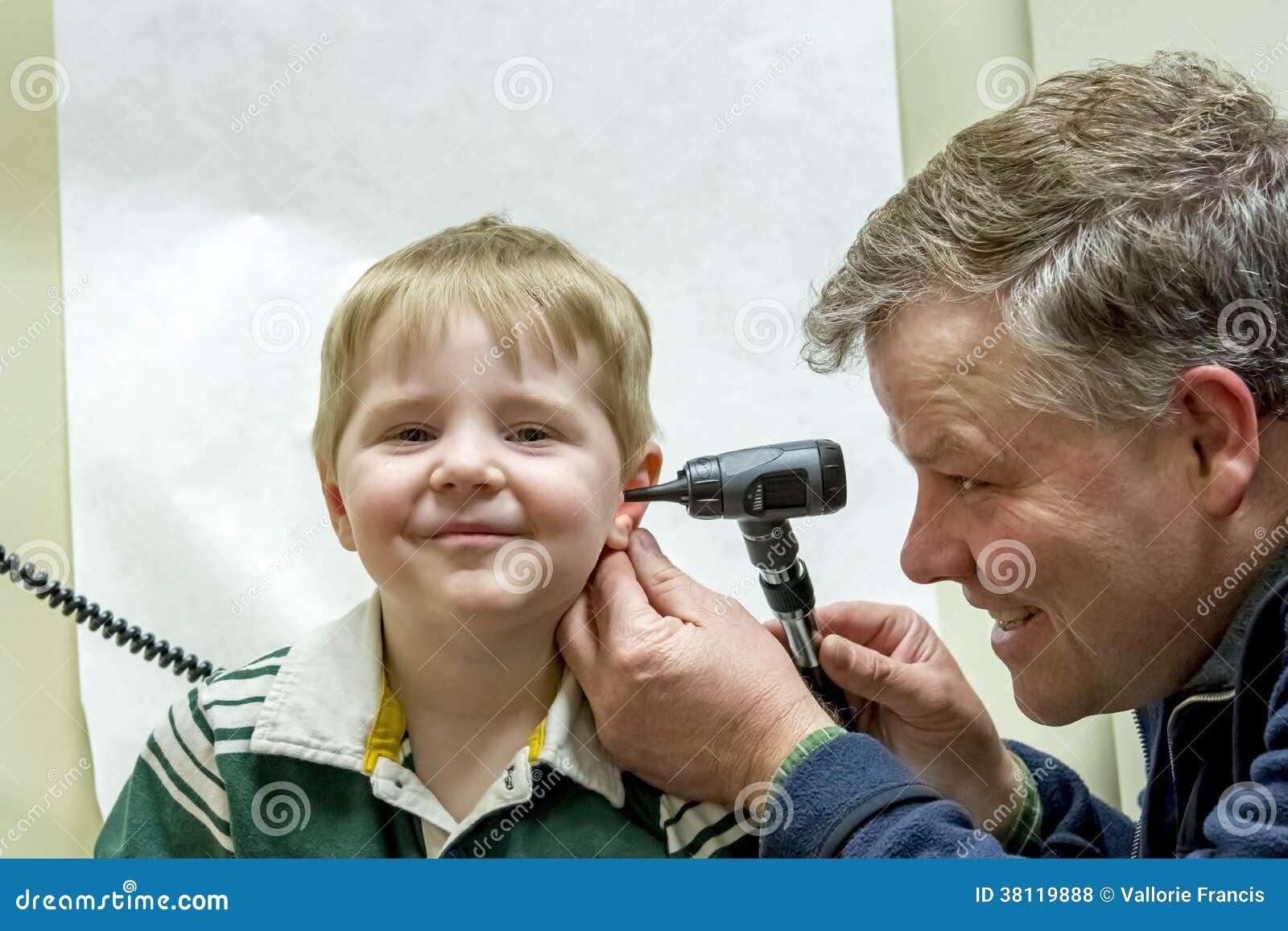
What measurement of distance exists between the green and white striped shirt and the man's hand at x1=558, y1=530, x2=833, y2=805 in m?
0.04

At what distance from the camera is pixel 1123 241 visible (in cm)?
103

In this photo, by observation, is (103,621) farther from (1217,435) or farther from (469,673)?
(1217,435)

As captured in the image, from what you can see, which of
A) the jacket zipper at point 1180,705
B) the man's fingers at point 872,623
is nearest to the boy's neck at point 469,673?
the man's fingers at point 872,623

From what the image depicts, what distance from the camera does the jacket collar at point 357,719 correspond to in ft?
3.74

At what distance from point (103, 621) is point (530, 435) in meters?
0.63

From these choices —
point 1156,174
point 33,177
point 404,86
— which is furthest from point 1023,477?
point 33,177

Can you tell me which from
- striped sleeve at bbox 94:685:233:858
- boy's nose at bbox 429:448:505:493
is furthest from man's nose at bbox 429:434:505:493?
striped sleeve at bbox 94:685:233:858

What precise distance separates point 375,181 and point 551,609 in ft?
2.04

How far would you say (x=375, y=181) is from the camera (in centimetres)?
146

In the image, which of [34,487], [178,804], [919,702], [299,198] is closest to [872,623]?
[919,702]

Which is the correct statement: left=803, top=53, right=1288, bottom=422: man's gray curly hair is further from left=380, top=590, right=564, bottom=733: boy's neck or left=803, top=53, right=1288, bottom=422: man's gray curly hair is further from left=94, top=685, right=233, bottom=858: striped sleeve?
left=94, top=685, right=233, bottom=858: striped sleeve

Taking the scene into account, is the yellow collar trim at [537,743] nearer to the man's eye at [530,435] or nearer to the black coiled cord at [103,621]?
the man's eye at [530,435]

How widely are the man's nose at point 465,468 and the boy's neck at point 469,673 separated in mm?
178

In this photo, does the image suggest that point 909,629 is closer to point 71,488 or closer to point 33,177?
point 71,488
